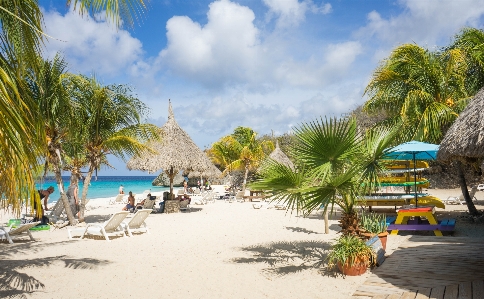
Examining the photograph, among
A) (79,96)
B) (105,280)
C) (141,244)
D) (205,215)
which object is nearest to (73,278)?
(105,280)

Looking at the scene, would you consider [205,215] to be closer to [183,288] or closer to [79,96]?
[79,96]

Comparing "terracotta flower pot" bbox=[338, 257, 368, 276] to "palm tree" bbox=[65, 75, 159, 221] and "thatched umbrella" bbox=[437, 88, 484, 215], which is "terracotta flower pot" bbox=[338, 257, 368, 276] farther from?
"palm tree" bbox=[65, 75, 159, 221]

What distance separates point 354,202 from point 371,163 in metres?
0.61

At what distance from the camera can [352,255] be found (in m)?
5.57

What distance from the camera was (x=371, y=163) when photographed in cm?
562

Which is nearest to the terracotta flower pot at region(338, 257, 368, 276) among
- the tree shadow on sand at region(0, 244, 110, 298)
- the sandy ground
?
the sandy ground

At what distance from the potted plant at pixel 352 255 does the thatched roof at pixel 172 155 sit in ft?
36.4

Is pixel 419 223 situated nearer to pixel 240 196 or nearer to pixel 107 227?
pixel 107 227

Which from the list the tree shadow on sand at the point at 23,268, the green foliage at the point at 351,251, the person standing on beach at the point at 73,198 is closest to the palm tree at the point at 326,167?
the green foliage at the point at 351,251

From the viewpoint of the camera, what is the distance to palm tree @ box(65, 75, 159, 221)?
12.3 m

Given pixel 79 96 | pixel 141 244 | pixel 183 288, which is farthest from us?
pixel 79 96

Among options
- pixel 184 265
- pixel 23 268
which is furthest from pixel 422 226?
pixel 23 268

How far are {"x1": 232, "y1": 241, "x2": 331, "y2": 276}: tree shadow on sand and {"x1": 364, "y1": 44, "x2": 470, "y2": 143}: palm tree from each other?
591 centimetres

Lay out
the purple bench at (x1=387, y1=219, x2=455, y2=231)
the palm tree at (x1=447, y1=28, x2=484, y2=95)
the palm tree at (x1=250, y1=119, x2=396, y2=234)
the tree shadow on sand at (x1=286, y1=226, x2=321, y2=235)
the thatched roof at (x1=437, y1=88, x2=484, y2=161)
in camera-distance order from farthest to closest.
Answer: the palm tree at (x1=447, y1=28, x2=484, y2=95) < the tree shadow on sand at (x1=286, y1=226, x2=321, y2=235) < the purple bench at (x1=387, y1=219, x2=455, y2=231) < the thatched roof at (x1=437, y1=88, x2=484, y2=161) < the palm tree at (x1=250, y1=119, x2=396, y2=234)
